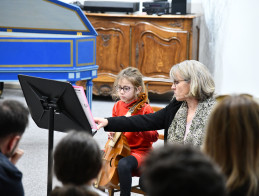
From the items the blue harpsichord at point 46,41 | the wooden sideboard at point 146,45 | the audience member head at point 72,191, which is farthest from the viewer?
the wooden sideboard at point 146,45

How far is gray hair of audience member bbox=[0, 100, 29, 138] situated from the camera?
1.72 meters

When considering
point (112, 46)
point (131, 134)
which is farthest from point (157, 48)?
point (131, 134)

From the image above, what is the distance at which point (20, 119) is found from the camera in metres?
1.75

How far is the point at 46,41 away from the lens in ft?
16.2

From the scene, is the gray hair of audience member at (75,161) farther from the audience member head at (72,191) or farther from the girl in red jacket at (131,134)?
the girl in red jacket at (131,134)

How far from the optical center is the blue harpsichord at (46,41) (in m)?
4.90

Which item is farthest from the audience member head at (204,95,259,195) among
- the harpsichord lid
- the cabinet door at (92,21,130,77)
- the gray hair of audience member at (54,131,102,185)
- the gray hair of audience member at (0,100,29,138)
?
the cabinet door at (92,21,130,77)

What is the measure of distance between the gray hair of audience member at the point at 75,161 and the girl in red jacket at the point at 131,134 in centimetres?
146

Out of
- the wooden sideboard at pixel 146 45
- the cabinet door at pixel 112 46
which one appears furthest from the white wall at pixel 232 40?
the cabinet door at pixel 112 46

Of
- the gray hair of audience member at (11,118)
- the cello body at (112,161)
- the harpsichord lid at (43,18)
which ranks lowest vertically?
the cello body at (112,161)

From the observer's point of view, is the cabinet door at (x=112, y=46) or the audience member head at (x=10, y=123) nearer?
the audience member head at (x=10, y=123)

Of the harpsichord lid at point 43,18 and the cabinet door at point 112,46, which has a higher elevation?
the harpsichord lid at point 43,18

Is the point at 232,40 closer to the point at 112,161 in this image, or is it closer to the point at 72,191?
the point at 112,161

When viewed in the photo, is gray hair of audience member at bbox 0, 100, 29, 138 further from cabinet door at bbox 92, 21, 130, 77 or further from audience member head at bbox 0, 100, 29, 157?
cabinet door at bbox 92, 21, 130, 77
